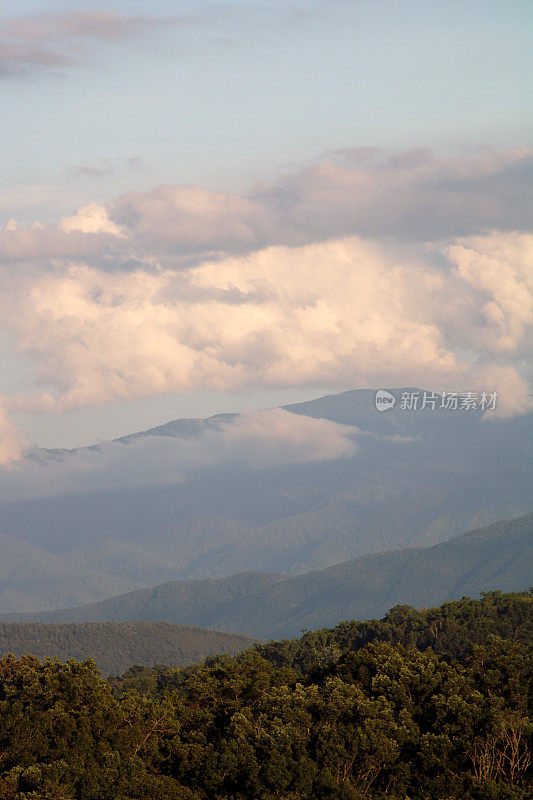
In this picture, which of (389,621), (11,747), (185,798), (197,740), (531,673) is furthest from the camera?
(389,621)

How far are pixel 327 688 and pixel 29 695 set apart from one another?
17.2 metres

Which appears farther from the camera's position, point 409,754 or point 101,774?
point 409,754

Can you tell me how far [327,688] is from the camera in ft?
178

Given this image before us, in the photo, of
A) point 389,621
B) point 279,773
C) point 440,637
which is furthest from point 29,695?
point 389,621

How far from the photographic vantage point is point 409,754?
4888cm

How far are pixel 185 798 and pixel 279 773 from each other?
15.8 feet

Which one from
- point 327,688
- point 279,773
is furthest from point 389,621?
point 279,773

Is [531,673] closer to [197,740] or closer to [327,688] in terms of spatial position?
[327,688]

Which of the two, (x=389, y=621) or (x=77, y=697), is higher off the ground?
(x=77, y=697)

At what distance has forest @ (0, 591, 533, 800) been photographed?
1721 inches

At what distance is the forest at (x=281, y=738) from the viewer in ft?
143

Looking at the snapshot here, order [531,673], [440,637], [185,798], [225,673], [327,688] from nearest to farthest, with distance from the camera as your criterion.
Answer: [185,798] < [327,688] < [531,673] < [225,673] < [440,637]

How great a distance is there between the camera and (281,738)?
153 ft

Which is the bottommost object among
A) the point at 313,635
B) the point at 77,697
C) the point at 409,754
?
the point at 313,635
